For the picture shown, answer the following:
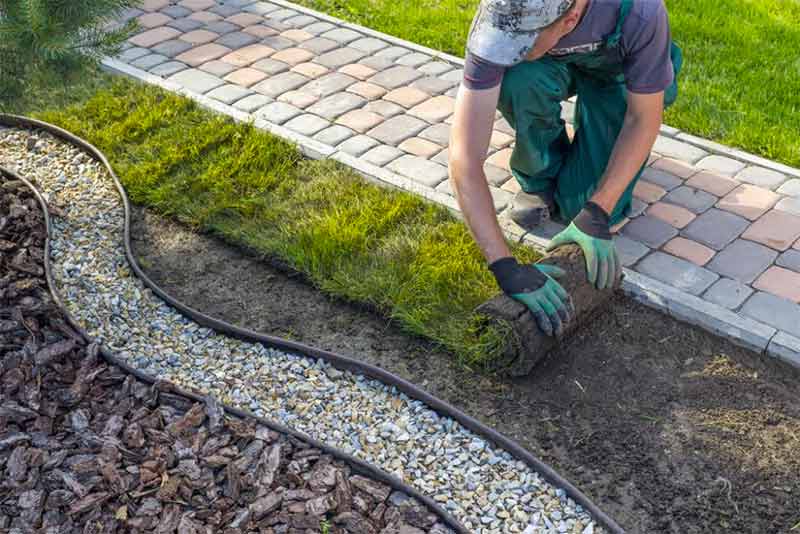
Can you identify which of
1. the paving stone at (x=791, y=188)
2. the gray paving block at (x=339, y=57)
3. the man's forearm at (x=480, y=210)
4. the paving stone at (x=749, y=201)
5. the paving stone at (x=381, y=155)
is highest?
the man's forearm at (x=480, y=210)

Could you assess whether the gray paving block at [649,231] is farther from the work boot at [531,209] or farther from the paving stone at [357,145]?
the paving stone at [357,145]

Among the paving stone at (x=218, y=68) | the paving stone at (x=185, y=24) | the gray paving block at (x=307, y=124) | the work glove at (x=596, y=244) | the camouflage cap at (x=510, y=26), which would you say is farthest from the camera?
the paving stone at (x=185, y=24)

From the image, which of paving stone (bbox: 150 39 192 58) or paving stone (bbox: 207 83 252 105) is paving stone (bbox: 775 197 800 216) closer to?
paving stone (bbox: 207 83 252 105)

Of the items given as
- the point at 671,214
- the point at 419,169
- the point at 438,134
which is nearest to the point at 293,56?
the point at 438,134

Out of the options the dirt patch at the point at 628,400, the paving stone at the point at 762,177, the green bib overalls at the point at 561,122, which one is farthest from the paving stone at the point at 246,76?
the paving stone at the point at 762,177

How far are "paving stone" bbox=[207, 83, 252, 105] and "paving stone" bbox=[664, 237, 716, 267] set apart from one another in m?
2.90

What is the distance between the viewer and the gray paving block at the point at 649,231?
474 cm

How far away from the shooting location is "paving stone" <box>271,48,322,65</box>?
648 centimetres

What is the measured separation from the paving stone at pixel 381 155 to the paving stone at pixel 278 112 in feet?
2.20

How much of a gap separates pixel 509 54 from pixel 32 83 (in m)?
2.40

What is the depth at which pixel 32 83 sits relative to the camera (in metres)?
4.59

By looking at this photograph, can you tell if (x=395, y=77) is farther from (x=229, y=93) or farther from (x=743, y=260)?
(x=743, y=260)

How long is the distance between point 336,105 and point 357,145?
0.54 metres

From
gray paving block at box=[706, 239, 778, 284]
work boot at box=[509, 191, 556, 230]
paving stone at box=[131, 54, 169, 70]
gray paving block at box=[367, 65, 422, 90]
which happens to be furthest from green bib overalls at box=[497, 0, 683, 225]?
paving stone at box=[131, 54, 169, 70]
